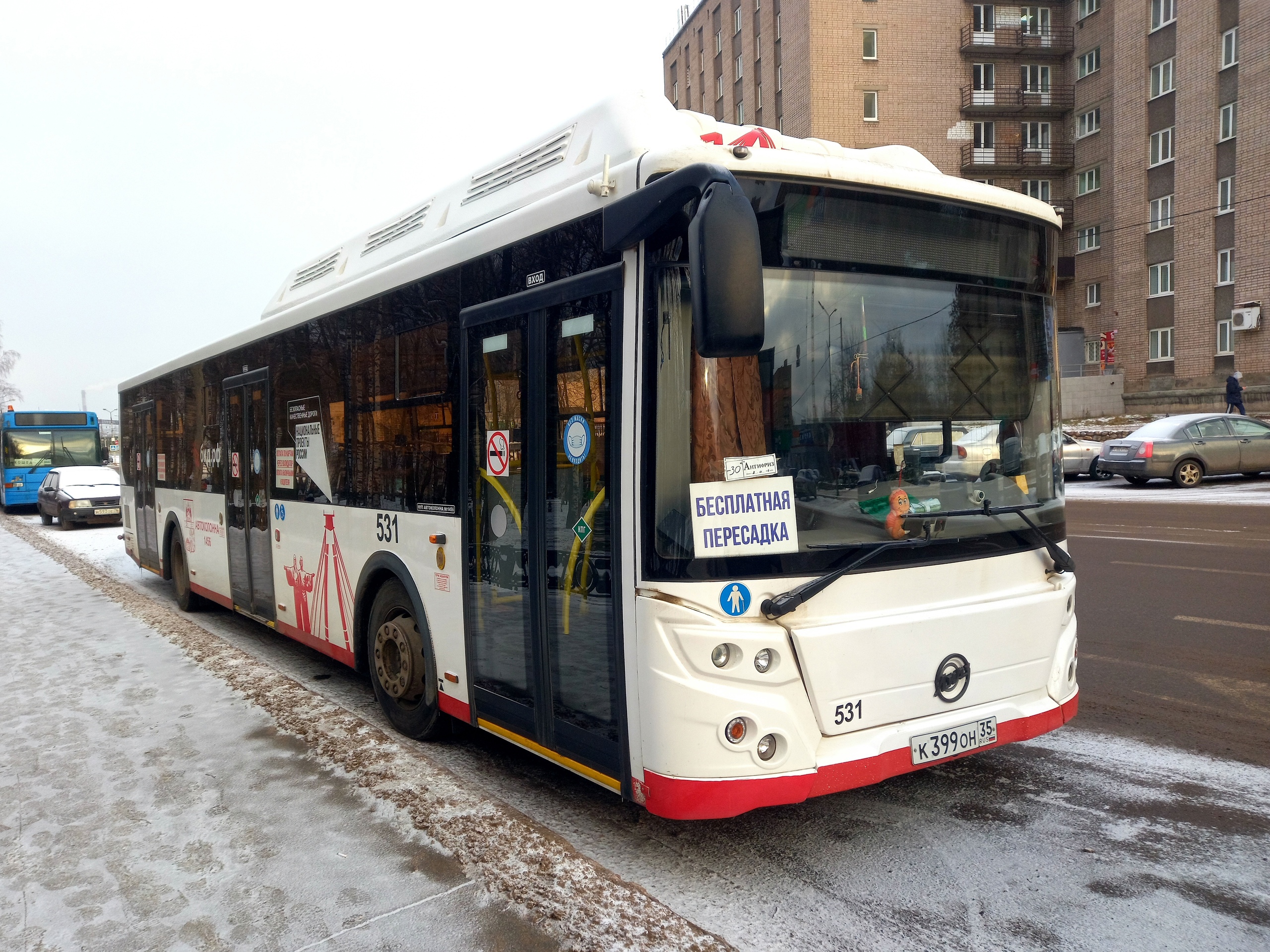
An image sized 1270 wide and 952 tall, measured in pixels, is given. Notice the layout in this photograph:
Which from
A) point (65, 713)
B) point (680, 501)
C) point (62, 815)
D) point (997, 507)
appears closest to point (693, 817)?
point (680, 501)

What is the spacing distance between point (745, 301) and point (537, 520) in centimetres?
161

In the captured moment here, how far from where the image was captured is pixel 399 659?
18.6 ft

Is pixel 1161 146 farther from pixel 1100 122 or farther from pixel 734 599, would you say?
pixel 734 599

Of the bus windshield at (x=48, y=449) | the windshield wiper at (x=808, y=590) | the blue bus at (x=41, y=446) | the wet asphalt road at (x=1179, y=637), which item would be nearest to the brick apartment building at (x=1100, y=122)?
the blue bus at (x=41, y=446)

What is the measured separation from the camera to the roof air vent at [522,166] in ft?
16.2

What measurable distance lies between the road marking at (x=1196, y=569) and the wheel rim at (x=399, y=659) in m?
8.47

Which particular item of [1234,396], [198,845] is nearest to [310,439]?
[198,845]

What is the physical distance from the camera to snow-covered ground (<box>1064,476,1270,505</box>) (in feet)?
60.0

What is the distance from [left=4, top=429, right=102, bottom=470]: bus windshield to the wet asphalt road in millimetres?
29361

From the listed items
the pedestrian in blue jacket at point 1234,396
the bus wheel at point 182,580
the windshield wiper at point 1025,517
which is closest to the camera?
the windshield wiper at point 1025,517

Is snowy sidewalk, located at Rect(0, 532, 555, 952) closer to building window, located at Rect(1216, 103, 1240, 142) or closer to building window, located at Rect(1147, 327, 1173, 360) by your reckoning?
building window, located at Rect(1216, 103, 1240, 142)

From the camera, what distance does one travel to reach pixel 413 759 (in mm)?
5270

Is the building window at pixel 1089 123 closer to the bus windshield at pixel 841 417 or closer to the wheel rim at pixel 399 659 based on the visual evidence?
the bus windshield at pixel 841 417

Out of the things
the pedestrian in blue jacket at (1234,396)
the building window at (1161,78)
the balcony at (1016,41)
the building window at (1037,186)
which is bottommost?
the pedestrian in blue jacket at (1234,396)
